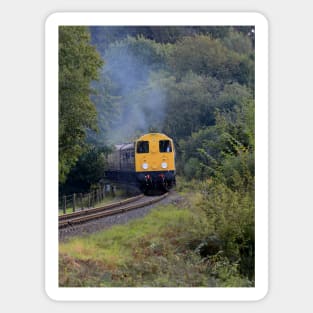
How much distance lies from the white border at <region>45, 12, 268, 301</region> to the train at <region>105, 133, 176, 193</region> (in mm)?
799

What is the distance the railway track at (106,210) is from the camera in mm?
12016

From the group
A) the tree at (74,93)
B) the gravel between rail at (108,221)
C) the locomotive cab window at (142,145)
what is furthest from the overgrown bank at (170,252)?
the tree at (74,93)

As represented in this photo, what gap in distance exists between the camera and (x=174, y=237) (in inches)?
477

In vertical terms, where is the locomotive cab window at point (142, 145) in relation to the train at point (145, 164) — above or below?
above

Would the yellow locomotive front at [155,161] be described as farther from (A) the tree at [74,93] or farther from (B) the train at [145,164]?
(A) the tree at [74,93]

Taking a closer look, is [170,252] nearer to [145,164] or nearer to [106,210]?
[106,210]

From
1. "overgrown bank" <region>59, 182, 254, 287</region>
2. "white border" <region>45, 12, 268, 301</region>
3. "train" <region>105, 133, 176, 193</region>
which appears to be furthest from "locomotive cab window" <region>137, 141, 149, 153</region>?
"white border" <region>45, 12, 268, 301</region>

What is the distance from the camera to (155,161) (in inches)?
496

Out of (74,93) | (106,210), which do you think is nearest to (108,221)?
(106,210)

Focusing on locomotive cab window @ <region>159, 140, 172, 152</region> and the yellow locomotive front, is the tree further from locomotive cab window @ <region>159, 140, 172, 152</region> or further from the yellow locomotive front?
locomotive cab window @ <region>159, 140, 172, 152</region>

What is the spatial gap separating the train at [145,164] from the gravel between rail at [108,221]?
0.16 metres
